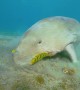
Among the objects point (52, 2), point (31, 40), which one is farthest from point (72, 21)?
point (52, 2)

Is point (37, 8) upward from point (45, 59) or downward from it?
upward

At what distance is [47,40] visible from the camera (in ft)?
19.6

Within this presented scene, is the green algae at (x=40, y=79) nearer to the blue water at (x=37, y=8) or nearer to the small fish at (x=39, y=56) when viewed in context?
the small fish at (x=39, y=56)

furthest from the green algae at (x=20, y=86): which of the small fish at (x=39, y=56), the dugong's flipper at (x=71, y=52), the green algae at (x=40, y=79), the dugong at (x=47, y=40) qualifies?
the dugong's flipper at (x=71, y=52)

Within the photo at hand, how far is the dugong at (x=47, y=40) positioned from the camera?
18.2 feet

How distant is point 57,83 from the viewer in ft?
15.4

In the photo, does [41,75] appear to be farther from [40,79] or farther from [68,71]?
[68,71]

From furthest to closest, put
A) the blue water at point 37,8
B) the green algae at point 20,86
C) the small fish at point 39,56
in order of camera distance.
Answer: the blue water at point 37,8 → the small fish at point 39,56 → the green algae at point 20,86

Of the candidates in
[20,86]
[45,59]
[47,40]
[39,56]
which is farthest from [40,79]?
[47,40]

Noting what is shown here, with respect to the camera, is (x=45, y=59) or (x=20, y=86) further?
(x=45, y=59)

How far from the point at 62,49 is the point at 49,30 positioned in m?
0.58

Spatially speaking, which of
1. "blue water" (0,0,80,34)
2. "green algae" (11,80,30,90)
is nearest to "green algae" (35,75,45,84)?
"green algae" (11,80,30,90)

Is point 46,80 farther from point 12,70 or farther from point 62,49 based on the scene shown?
point 62,49

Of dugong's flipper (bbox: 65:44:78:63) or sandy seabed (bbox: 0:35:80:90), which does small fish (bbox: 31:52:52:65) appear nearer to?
sandy seabed (bbox: 0:35:80:90)
